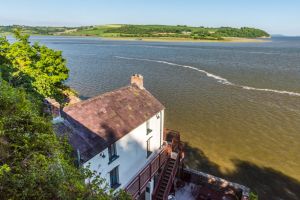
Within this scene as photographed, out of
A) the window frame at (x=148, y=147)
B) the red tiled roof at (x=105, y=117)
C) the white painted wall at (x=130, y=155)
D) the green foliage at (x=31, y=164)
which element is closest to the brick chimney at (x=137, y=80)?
the red tiled roof at (x=105, y=117)

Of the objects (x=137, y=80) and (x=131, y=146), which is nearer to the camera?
(x=131, y=146)

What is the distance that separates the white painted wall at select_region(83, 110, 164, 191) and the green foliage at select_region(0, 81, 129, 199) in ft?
21.4

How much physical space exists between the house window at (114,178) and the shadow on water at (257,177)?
13.6 meters

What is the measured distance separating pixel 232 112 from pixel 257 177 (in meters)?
17.5

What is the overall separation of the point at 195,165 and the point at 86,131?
17.4 m

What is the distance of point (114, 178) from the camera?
18.1 meters

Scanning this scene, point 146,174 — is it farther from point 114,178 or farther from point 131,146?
point 114,178

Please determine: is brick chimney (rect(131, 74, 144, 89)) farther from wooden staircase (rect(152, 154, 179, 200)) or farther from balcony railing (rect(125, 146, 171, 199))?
wooden staircase (rect(152, 154, 179, 200))

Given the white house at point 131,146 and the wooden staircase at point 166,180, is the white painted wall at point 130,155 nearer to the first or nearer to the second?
the white house at point 131,146

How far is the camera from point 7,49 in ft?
116

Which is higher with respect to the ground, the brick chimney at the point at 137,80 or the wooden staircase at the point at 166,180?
the brick chimney at the point at 137,80

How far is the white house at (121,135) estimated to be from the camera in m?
16.0

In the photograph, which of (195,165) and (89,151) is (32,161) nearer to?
(89,151)

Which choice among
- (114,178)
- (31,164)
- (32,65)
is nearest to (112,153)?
(114,178)
